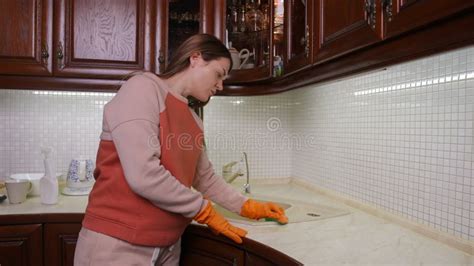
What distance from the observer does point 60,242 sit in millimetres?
1444

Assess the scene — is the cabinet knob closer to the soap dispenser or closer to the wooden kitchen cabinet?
the soap dispenser

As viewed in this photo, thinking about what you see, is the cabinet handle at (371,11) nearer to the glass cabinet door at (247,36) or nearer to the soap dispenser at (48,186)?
A: the glass cabinet door at (247,36)

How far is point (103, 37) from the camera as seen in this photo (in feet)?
5.49

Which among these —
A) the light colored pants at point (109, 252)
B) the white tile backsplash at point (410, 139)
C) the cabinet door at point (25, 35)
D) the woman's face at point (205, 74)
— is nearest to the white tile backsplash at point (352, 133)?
the white tile backsplash at point (410, 139)

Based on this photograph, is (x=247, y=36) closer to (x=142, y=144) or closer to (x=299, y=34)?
(x=299, y=34)

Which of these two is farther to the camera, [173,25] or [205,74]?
[173,25]

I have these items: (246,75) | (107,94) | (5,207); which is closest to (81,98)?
(107,94)

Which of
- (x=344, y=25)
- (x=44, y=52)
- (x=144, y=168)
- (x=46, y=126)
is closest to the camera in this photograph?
(x=144, y=168)

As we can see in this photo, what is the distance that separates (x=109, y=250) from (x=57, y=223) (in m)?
0.53

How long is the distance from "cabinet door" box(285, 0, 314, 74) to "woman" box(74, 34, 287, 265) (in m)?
0.30

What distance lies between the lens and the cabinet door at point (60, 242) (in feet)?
4.70

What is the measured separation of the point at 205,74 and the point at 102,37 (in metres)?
0.75

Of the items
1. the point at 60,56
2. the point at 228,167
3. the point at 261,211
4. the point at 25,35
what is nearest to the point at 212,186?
the point at 261,211

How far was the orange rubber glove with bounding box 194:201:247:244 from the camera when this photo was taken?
110cm
